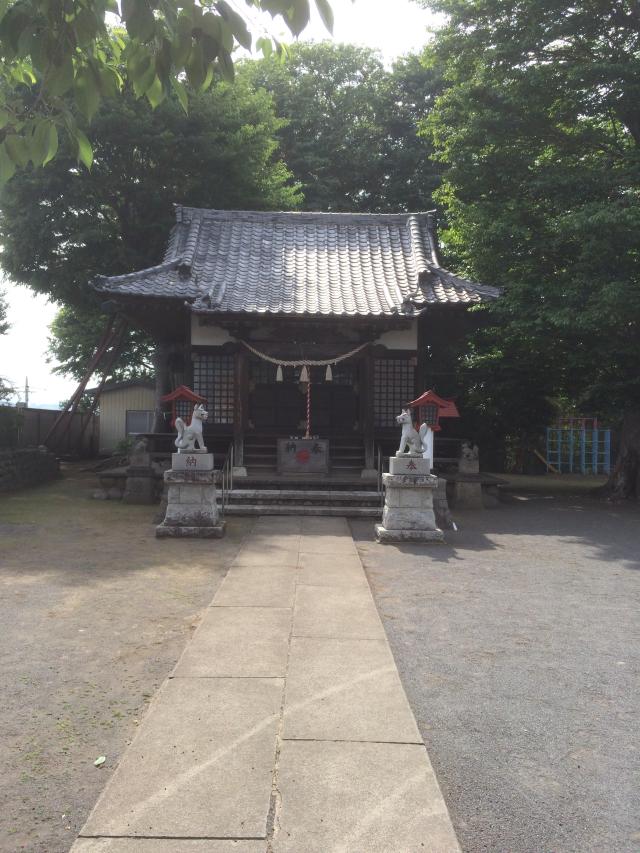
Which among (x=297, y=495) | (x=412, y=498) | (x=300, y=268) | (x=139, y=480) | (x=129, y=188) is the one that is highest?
(x=129, y=188)

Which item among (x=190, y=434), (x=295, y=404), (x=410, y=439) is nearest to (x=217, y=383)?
(x=295, y=404)

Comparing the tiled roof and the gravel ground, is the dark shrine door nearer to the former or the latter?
the tiled roof

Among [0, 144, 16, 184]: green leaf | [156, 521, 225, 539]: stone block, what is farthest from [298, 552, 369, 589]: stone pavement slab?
[0, 144, 16, 184]: green leaf

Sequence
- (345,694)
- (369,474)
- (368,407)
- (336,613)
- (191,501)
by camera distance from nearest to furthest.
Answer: (345,694) < (336,613) < (191,501) < (369,474) < (368,407)

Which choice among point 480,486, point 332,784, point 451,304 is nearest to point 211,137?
point 451,304

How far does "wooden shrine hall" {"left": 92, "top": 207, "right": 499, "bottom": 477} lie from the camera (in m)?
13.8

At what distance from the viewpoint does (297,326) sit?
14.4m

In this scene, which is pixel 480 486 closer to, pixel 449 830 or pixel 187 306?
pixel 187 306

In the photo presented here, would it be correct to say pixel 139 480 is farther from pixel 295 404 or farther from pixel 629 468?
pixel 629 468

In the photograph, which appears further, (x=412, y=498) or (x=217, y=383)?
(x=217, y=383)

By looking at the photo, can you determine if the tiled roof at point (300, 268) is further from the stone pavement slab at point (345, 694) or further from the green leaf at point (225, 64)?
the green leaf at point (225, 64)

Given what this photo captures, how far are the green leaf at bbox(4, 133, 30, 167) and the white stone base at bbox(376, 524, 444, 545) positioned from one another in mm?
7717

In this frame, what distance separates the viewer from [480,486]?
14.0 meters

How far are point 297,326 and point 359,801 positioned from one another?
1233cm
